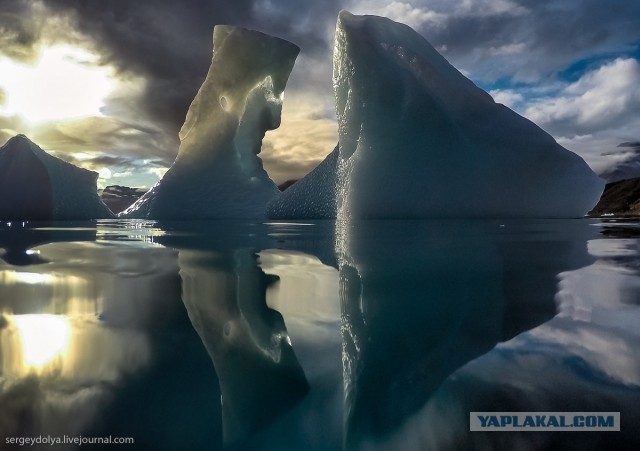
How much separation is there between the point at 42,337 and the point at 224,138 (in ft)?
52.7

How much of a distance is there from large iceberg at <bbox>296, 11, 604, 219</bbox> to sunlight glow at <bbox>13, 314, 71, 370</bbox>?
31.0 feet

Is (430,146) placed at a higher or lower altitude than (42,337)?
higher

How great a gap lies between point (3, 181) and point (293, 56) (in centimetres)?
1261

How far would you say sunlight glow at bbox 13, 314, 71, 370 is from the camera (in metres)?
1.54

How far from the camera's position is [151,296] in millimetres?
2416

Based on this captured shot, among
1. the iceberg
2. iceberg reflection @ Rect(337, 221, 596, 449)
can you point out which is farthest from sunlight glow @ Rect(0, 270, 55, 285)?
the iceberg

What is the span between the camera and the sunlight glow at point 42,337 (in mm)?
1537

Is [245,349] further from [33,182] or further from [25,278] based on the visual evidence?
[33,182]

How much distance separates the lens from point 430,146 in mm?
10867

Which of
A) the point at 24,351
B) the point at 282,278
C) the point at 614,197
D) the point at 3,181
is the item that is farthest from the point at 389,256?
the point at 614,197

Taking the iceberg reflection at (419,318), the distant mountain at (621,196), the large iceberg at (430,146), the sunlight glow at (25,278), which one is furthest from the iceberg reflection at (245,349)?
the distant mountain at (621,196)

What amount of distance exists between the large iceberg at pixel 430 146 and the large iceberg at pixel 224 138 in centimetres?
617

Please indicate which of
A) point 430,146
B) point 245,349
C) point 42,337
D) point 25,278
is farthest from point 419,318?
point 430,146

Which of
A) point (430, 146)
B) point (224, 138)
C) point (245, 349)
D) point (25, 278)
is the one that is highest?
point (224, 138)
